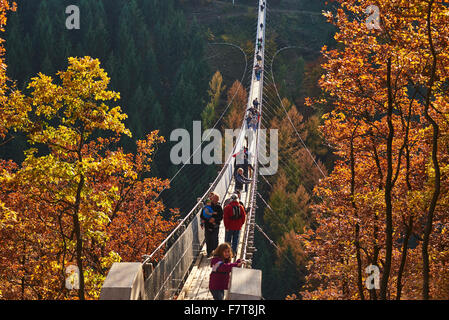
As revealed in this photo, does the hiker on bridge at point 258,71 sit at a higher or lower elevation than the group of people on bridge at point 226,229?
higher

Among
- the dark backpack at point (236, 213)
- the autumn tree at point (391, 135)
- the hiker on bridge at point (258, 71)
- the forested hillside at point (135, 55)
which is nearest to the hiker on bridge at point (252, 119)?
the autumn tree at point (391, 135)

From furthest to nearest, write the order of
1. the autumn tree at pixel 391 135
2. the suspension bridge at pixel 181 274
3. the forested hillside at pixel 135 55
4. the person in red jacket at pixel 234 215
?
1. the forested hillside at pixel 135 55
2. the person in red jacket at pixel 234 215
3. the autumn tree at pixel 391 135
4. the suspension bridge at pixel 181 274

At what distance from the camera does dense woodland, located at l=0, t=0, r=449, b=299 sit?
789 centimetres

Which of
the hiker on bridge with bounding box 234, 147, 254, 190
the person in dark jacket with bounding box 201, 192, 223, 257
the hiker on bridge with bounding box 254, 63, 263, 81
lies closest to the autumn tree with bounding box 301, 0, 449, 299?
the person in dark jacket with bounding box 201, 192, 223, 257

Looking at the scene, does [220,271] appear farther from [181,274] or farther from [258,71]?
[258,71]

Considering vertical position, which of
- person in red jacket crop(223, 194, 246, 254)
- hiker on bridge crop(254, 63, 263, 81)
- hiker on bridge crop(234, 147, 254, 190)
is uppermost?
hiker on bridge crop(254, 63, 263, 81)

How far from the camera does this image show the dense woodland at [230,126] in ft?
25.9

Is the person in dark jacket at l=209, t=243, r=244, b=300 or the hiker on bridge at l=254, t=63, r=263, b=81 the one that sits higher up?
the hiker on bridge at l=254, t=63, r=263, b=81

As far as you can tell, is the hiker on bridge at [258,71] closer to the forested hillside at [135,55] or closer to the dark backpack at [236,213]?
the forested hillside at [135,55]

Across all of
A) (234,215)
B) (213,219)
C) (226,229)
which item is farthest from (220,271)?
(226,229)

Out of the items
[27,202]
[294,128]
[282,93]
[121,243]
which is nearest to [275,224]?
[294,128]

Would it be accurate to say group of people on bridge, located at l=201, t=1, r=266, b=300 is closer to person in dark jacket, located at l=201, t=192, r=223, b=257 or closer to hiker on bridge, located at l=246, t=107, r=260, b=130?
person in dark jacket, located at l=201, t=192, r=223, b=257

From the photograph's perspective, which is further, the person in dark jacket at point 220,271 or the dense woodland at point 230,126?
the dense woodland at point 230,126
